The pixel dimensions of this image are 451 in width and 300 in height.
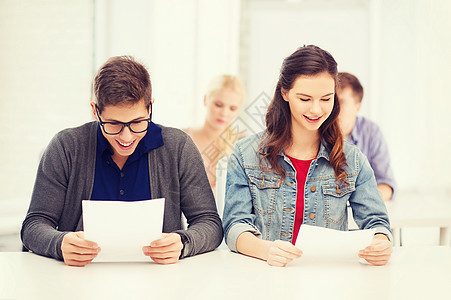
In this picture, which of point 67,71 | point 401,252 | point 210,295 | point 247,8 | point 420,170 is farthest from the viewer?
point 247,8

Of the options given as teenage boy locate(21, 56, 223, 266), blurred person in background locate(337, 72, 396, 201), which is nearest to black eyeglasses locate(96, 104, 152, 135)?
teenage boy locate(21, 56, 223, 266)

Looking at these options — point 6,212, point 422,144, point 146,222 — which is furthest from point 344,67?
point 146,222

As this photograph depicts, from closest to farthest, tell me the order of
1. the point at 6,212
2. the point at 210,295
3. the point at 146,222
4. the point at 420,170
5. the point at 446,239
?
1. the point at 210,295
2. the point at 146,222
3. the point at 446,239
4. the point at 6,212
5. the point at 420,170

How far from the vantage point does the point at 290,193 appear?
196cm

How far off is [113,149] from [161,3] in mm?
2668

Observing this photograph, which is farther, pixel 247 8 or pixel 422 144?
pixel 247 8

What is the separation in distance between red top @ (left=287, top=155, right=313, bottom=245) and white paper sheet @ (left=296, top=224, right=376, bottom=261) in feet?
0.96

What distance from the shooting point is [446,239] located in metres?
2.87

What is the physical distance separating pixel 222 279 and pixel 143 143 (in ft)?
2.05

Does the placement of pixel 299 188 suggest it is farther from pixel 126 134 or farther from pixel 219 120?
pixel 219 120

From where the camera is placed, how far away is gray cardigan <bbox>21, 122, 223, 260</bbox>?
5.93 ft

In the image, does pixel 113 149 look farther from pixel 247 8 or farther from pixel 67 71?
pixel 247 8

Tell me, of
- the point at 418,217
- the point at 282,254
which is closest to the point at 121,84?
the point at 282,254

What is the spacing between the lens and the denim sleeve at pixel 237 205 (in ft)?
6.03
